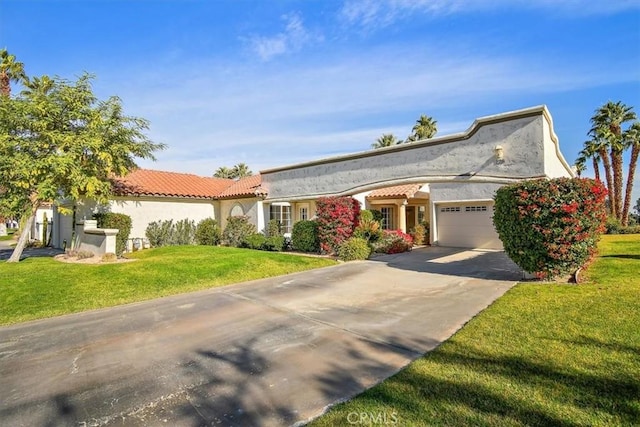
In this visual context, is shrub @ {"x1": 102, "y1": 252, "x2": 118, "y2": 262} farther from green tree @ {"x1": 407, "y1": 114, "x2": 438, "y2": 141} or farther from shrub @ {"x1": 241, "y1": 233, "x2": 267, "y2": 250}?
green tree @ {"x1": 407, "y1": 114, "x2": 438, "y2": 141}

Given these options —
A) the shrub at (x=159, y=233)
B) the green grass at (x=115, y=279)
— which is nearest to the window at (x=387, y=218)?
the green grass at (x=115, y=279)

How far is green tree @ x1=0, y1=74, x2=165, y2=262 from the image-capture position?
13.4 m

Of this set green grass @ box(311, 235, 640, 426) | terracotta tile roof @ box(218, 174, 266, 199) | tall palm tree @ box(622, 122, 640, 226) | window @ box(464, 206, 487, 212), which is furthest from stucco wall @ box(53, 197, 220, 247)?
tall palm tree @ box(622, 122, 640, 226)

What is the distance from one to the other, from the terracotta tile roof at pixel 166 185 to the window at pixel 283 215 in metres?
4.95

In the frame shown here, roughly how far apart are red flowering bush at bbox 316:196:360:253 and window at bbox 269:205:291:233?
488 cm

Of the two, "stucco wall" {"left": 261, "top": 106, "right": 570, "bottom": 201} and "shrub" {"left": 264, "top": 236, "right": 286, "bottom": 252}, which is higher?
"stucco wall" {"left": 261, "top": 106, "right": 570, "bottom": 201}

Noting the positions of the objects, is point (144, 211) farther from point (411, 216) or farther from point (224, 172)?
point (224, 172)

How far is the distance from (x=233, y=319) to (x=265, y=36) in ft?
35.4

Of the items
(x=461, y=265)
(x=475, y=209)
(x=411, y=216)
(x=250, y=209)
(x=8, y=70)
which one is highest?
(x=8, y=70)

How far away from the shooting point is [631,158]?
3012 cm

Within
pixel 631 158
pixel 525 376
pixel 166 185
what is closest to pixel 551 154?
pixel 525 376

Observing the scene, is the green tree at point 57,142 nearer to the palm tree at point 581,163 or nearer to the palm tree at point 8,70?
the palm tree at point 8,70

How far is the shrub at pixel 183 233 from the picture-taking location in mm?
21297

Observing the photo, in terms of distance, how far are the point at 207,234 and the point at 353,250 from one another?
35.1 feet
